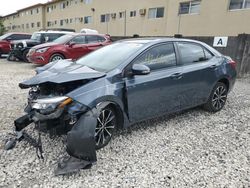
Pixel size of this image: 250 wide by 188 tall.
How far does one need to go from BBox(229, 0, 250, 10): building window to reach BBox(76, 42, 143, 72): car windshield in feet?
37.1

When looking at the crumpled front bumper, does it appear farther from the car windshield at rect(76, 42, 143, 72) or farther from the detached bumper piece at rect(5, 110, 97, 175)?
the car windshield at rect(76, 42, 143, 72)

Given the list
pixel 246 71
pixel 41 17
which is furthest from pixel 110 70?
pixel 41 17

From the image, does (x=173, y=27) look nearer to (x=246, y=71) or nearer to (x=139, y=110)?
(x=246, y=71)

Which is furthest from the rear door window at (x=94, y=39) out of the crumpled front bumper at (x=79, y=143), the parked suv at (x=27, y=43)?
the crumpled front bumper at (x=79, y=143)

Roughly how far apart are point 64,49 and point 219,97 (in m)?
6.99

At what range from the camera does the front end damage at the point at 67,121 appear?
8.16 ft

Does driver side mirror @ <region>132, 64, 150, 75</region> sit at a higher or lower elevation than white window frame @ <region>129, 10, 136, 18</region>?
lower

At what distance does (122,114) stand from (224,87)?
2710 mm

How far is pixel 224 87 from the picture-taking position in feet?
15.5

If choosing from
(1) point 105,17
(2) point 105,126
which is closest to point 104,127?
(2) point 105,126

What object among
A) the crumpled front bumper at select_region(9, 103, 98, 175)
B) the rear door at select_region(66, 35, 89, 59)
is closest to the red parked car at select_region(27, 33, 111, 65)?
the rear door at select_region(66, 35, 89, 59)

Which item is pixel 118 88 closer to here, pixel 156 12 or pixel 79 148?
pixel 79 148

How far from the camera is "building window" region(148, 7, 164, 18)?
17378 mm

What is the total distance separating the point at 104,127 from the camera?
3037mm
